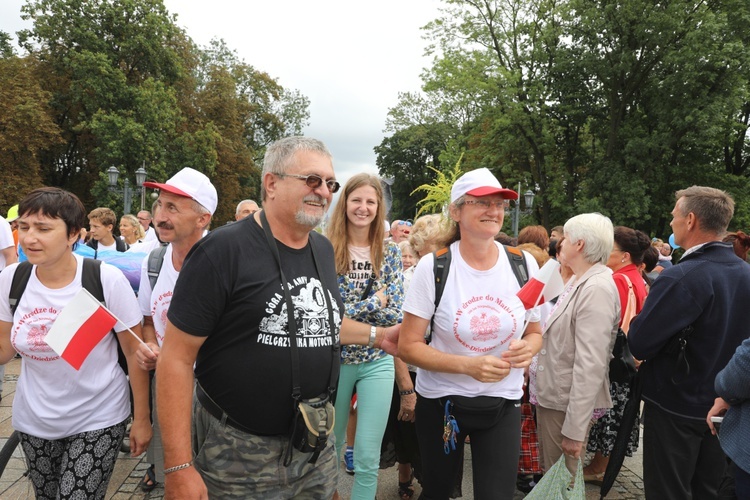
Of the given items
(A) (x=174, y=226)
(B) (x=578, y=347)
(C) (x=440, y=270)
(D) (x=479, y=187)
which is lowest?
(B) (x=578, y=347)

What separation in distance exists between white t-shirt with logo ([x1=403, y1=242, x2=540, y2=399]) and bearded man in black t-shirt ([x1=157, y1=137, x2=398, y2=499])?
2.14 feet

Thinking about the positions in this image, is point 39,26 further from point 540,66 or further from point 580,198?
point 580,198

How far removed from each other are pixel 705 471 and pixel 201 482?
2.84 metres

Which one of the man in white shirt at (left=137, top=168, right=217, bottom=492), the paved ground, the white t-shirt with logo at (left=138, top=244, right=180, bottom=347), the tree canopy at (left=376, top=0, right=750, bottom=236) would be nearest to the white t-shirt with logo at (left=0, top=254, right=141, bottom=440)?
the man in white shirt at (left=137, top=168, right=217, bottom=492)

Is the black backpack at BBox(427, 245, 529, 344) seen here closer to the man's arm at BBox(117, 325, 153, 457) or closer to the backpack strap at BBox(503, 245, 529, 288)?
the backpack strap at BBox(503, 245, 529, 288)

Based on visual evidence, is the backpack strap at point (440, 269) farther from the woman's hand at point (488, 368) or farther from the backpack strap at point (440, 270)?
the woman's hand at point (488, 368)

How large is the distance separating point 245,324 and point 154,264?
1.76 m

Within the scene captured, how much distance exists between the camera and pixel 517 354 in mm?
2557

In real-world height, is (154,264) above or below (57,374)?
above

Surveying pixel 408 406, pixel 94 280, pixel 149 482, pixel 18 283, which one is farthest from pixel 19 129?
pixel 408 406

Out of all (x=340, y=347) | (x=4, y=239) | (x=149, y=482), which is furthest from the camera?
(x=4, y=239)

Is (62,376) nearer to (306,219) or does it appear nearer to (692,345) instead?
(306,219)

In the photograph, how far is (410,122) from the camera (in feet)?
151

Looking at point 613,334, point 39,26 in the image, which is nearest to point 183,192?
point 613,334
